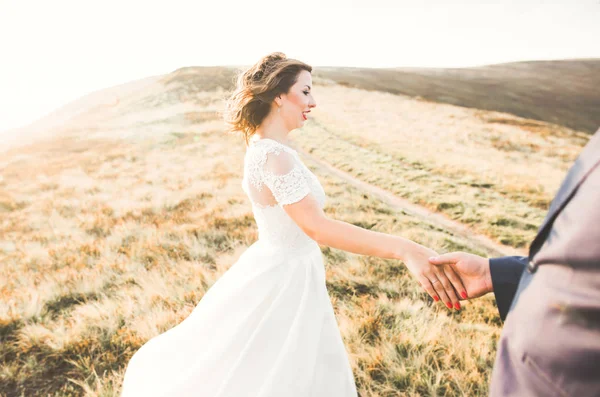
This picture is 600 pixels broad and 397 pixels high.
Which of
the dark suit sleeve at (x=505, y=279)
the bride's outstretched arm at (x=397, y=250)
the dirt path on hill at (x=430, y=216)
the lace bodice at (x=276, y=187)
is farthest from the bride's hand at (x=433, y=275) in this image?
the dirt path on hill at (x=430, y=216)

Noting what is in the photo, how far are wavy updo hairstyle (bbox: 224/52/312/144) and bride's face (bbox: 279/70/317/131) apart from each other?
1.5 inches

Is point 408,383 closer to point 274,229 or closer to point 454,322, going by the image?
point 454,322

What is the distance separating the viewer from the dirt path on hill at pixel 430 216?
710cm

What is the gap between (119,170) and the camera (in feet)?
48.3

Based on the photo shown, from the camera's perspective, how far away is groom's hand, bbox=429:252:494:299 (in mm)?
1761

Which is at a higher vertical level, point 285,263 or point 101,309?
point 285,263

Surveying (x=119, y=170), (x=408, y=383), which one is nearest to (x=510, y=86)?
(x=119, y=170)

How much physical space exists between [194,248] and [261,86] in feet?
13.6

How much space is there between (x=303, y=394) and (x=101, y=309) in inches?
126

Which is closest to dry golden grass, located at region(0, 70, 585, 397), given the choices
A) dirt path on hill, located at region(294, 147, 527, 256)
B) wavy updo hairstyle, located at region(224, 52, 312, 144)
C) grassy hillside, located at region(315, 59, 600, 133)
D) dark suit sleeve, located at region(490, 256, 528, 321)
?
→ dirt path on hill, located at region(294, 147, 527, 256)

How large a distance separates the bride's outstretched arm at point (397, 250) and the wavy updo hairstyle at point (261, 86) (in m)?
1.09

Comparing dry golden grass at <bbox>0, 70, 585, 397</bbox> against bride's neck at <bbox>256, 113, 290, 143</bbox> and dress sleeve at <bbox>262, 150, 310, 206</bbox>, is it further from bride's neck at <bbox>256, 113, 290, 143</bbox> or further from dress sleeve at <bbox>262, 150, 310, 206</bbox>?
bride's neck at <bbox>256, 113, 290, 143</bbox>

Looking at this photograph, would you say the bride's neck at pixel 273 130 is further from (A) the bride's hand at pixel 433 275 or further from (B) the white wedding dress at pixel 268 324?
(A) the bride's hand at pixel 433 275

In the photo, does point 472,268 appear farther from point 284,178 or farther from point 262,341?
point 262,341
